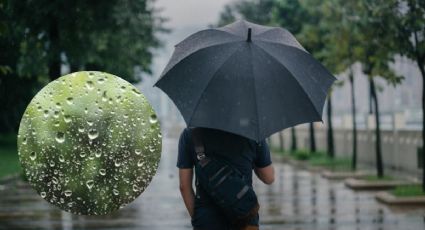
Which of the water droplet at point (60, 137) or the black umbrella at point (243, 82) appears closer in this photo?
the water droplet at point (60, 137)

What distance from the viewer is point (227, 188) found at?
4.32 meters

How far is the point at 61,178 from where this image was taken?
380 cm

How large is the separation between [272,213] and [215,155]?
8998 mm

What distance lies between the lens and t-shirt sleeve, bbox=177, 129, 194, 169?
4520 millimetres

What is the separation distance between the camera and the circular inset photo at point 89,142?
149 inches

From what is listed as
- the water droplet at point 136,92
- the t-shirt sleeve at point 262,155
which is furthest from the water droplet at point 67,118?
the t-shirt sleeve at point 262,155

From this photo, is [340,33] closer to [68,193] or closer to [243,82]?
[243,82]

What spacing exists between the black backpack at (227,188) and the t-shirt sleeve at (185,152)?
13 cm

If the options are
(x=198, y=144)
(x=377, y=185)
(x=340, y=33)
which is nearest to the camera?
(x=198, y=144)

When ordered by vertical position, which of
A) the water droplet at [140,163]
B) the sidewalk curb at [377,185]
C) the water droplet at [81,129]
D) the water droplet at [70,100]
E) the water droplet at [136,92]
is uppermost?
the water droplet at [136,92]

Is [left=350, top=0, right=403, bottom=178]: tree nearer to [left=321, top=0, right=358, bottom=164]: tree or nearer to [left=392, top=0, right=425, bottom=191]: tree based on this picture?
[left=392, top=0, right=425, bottom=191]: tree

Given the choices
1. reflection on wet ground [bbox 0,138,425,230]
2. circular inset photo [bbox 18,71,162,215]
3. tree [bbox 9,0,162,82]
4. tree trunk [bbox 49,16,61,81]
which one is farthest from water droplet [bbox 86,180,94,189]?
tree trunk [bbox 49,16,61,81]

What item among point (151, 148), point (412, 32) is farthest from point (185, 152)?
point (412, 32)

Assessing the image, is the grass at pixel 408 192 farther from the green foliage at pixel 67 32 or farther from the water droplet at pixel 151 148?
the water droplet at pixel 151 148
